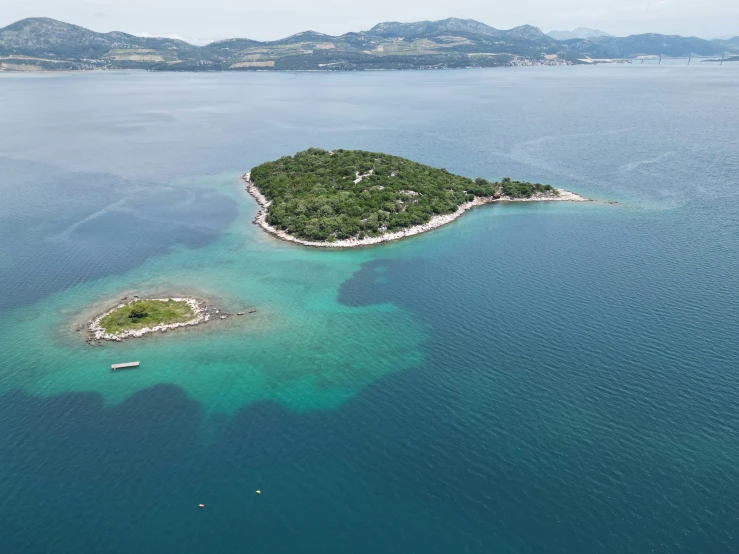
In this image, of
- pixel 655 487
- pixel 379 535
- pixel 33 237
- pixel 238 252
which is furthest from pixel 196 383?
pixel 33 237

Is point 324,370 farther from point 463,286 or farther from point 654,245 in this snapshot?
point 654,245

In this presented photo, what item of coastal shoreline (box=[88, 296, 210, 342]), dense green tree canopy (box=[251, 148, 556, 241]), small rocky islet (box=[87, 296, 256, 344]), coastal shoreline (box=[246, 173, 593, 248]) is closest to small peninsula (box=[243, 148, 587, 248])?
dense green tree canopy (box=[251, 148, 556, 241])

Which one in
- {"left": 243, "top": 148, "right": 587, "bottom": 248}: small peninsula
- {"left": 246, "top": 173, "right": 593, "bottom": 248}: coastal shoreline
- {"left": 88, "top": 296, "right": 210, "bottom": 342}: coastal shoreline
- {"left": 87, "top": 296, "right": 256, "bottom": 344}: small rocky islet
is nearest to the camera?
{"left": 88, "top": 296, "right": 210, "bottom": 342}: coastal shoreline

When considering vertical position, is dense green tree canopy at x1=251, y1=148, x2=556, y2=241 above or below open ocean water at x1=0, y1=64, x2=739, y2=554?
above

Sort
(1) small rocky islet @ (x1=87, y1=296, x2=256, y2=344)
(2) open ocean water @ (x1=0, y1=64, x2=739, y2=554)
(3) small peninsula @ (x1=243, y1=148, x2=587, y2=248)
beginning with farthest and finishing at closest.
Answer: (3) small peninsula @ (x1=243, y1=148, x2=587, y2=248), (1) small rocky islet @ (x1=87, y1=296, x2=256, y2=344), (2) open ocean water @ (x1=0, y1=64, x2=739, y2=554)

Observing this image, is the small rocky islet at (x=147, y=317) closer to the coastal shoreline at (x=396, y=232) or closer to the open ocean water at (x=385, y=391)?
the open ocean water at (x=385, y=391)

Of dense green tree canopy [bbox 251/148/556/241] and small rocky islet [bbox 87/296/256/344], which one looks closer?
small rocky islet [bbox 87/296/256/344]

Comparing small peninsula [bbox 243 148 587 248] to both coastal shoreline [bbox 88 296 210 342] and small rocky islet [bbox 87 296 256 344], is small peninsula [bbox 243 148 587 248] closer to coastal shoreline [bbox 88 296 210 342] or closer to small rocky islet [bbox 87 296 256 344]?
coastal shoreline [bbox 88 296 210 342]
